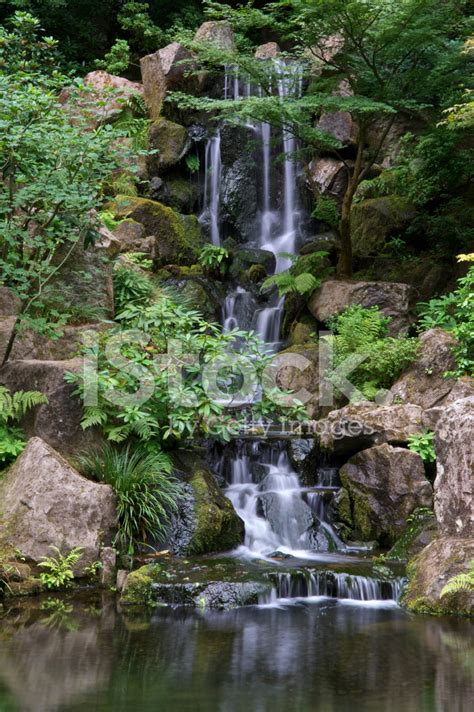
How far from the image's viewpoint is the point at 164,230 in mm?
15148

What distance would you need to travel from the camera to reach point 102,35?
21547mm

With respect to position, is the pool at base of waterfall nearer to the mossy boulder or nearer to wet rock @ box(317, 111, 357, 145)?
the mossy boulder

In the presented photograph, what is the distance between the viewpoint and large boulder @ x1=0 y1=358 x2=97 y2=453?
8.55m

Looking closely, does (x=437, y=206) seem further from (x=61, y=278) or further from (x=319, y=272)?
(x=61, y=278)

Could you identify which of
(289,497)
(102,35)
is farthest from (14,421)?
(102,35)

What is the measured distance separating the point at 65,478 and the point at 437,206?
9554mm

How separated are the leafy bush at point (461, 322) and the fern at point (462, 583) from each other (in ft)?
11.7

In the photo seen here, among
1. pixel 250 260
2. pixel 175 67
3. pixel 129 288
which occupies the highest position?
pixel 175 67

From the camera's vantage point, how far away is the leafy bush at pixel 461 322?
31.8 ft

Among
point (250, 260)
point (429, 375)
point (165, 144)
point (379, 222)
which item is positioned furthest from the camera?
point (165, 144)

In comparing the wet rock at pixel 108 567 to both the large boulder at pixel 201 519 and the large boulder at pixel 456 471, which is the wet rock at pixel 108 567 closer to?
the large boulder at pixel 201 519

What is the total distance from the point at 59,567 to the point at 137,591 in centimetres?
87

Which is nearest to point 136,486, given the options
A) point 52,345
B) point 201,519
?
point 201,519

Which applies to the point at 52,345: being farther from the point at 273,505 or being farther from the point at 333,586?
the point at 333,586
